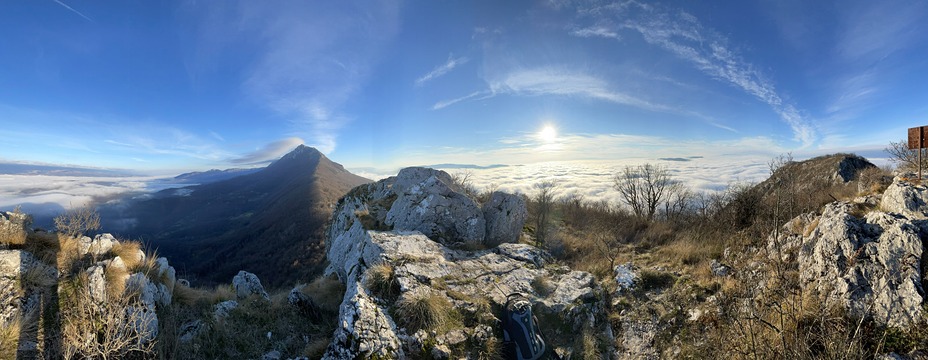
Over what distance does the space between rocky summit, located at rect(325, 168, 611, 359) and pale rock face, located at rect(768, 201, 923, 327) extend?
387cm

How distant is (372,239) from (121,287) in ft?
17.4

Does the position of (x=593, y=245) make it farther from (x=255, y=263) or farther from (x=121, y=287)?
(x=255, y=263)

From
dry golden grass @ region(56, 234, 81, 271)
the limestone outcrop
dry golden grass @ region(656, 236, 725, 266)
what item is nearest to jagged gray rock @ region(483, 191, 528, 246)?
dry golden grass @ region(656, 236, 725, 266)

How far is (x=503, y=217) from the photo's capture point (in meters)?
12.8

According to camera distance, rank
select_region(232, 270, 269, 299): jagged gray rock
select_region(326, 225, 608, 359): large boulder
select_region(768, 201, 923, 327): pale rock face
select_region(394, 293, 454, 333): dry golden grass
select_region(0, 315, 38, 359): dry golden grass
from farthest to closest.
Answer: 1. select_region(232, 270, 269, 299): jagged gray rock
2. select_region(394, 293, 454, 333): dry golden grass
3. select_region(326, 225, 608, 359): large boulder
4. select_region(0, 315, 38, 359): dry golden grass
5. select_region(768, 201, 923, 327): pale rock face

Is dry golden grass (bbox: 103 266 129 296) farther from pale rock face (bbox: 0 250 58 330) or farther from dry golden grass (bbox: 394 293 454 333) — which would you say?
dry golden grass (bbox: 394 293 454 333)

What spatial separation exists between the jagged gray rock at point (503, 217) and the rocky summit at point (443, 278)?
40mm

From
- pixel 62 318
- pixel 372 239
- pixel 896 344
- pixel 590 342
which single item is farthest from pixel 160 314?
pixel 896 344

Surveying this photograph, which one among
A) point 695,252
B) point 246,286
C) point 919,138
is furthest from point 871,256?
point 246,286

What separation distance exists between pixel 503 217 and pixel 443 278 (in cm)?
522

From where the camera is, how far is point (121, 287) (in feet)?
23.1

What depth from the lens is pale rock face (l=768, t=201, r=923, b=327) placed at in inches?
188

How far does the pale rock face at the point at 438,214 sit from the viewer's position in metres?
11.7

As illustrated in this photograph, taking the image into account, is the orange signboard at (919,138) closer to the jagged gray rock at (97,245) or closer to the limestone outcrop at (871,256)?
the limestone outcrop at (871,256)
